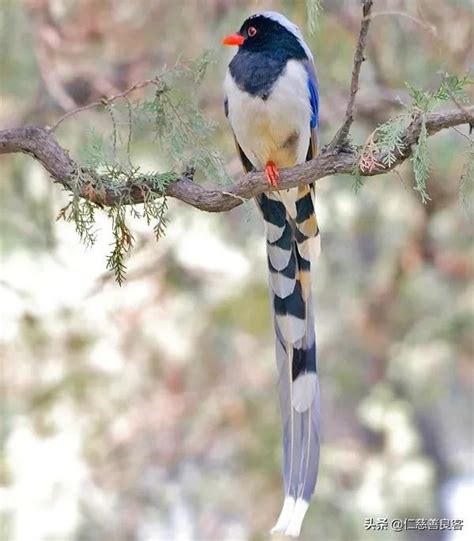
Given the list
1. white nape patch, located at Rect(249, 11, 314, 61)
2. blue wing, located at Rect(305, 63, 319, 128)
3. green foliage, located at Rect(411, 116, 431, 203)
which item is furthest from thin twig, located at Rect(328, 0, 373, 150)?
white nape patch, located at Rect(249, 11, 314, 61)

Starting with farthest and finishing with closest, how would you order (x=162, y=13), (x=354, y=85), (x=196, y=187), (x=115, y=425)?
(x=115, y=425) → (x=162, y=13) → (x=196, y=187) → (x=354, y=85)

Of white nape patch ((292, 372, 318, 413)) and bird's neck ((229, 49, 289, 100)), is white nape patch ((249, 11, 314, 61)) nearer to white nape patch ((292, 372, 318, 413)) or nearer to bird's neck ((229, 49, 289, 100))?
bird's neck ((229, 49, 289, 100))

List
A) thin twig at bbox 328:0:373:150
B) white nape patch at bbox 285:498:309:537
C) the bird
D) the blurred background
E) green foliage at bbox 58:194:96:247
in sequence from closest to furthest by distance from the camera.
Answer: thin twig at bbox 328:0:373:150 → green foliage at bbox 58:194:96:247 → white nape patch at bbox 285:498:309:537 → the bird → the blurred background

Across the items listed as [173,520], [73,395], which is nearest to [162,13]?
[73,395]

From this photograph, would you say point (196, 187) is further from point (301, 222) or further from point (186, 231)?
point (186, 231)

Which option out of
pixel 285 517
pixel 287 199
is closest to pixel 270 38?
pixel 287 199

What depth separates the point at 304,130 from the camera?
275 centimetres

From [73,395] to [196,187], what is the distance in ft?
9.40

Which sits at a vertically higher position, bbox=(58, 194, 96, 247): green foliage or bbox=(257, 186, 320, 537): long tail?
bbox=(257, 186, 320, 537): long tail

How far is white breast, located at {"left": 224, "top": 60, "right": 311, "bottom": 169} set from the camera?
267 cm

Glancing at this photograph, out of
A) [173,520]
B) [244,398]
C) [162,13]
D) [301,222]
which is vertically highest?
[162,13]

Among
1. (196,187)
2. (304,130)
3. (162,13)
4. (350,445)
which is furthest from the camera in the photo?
(350,445)

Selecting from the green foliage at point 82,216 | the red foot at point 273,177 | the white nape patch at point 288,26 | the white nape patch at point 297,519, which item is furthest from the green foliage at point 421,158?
the white nape patch at point 288,26

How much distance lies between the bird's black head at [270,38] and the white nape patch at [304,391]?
847mm
